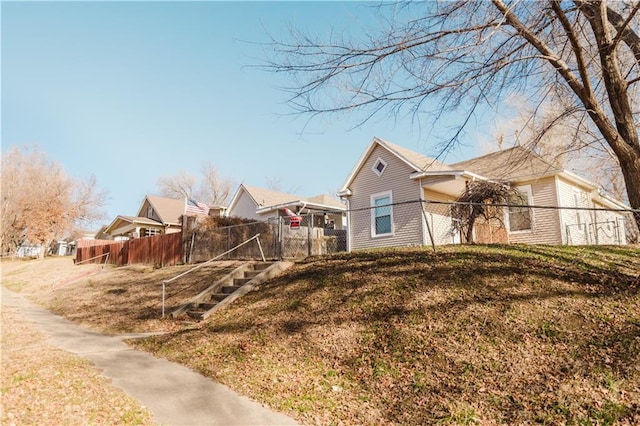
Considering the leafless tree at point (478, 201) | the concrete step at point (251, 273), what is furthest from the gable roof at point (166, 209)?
the leafless tree at point (478, 201)

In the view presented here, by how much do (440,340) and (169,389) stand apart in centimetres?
390

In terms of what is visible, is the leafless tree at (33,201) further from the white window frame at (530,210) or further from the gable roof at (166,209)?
the white window frame at (530,210)

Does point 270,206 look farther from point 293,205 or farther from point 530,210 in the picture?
point 530,210

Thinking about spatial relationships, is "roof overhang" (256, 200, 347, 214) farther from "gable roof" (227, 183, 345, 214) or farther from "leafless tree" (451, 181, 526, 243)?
"leafless tree" (451, 181, 526, 243)

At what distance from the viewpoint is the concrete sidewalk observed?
4.39 m

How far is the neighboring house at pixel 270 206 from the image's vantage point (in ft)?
79.5

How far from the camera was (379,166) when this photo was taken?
16719 mm

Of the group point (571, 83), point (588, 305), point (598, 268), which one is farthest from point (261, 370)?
point (571, 83)

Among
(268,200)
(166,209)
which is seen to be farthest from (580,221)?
(166,209)

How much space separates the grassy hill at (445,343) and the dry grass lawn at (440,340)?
0.02m

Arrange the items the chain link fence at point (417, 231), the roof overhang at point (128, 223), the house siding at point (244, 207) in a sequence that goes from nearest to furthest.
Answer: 1. the chain link fence at point (417, 231)
2. the house siding at point (244, 207)
3. the roof overhang at point (128, 223)

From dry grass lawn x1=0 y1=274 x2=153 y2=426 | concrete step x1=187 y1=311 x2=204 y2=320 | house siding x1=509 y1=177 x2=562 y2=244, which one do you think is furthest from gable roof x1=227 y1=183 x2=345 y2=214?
dry grass lawn x1=0 y1=274 x2=153 y2=426

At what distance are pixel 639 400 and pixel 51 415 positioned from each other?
6246 mm

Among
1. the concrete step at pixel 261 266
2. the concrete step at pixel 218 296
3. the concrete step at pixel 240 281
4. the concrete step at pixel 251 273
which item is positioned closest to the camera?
the concrete step at pixel 218 296
